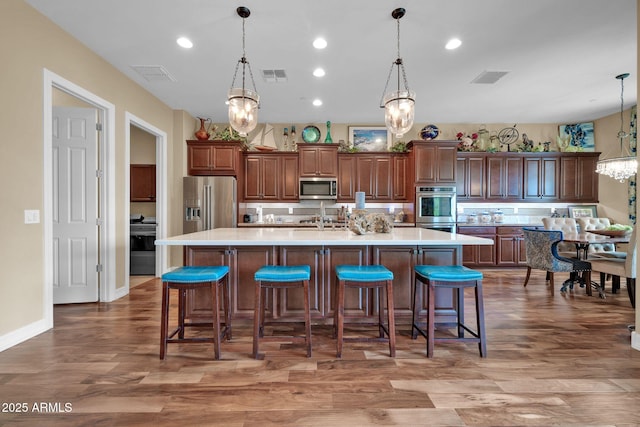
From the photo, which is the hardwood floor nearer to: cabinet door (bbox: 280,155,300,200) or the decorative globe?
cabinet door (bbox: 280,155,300,200)

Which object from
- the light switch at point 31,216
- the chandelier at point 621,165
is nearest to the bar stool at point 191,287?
the light switch at point 31,216

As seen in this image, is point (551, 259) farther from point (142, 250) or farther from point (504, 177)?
point (142, 250)

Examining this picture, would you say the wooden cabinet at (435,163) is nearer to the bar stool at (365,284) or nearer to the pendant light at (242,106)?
the pendant light at (242,106)

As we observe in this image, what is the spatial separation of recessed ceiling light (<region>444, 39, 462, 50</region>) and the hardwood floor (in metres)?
3.01

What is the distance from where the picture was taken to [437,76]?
4.12 metres

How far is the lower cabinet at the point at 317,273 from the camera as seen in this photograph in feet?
9.07

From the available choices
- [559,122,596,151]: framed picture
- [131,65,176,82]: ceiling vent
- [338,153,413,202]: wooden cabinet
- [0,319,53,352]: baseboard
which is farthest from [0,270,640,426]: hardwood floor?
[559,122,596,151]: framed picture

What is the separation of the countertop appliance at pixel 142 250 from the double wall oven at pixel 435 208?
476 cm

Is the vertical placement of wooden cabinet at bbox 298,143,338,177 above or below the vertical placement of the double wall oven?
above

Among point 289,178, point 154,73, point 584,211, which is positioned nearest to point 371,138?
point 289,178

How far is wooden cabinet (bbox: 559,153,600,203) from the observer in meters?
5.88

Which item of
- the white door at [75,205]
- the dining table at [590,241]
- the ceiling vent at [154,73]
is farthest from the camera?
the dining table at [590,241]

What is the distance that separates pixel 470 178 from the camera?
19.5 feet

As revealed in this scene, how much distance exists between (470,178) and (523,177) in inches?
41.3
